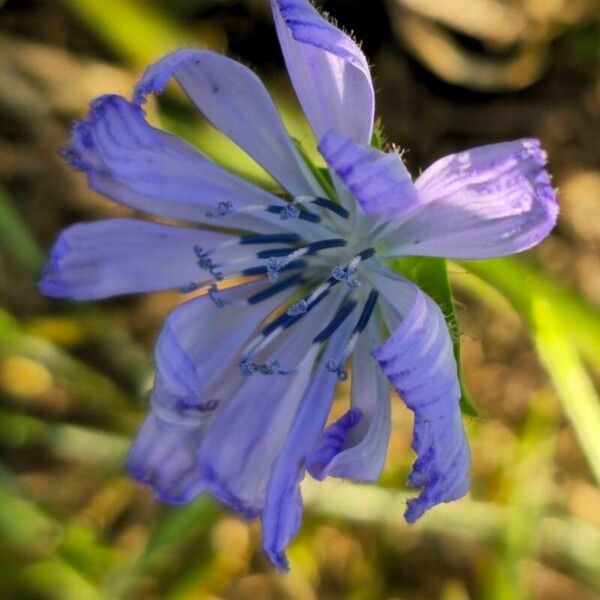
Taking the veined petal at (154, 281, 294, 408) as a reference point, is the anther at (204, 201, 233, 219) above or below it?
above

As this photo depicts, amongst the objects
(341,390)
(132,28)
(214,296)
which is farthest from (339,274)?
(341,390)

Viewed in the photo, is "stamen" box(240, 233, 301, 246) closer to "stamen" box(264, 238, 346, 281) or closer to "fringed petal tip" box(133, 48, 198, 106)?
"stamen" box(264, 238, 346, 281)

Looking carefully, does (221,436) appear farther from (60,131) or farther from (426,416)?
(60,131)

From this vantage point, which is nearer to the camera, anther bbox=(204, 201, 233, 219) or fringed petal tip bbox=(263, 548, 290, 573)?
fringed petal tip bbox=(263, 548, 290, 573)

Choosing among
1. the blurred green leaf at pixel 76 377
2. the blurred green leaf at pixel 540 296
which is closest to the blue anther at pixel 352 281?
the blurred green leaf at pixel 540 296

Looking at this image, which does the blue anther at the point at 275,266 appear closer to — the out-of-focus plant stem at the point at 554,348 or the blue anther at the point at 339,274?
the blue anther at the point at 339,274

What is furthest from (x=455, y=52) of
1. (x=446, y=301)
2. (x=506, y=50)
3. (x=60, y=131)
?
(x=446, y=301)

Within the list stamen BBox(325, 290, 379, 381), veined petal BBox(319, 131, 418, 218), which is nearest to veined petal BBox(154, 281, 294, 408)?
stamen BBox(325, 290, 379, 381)
